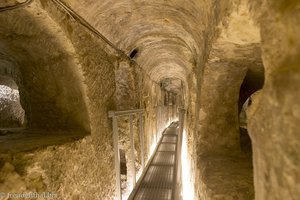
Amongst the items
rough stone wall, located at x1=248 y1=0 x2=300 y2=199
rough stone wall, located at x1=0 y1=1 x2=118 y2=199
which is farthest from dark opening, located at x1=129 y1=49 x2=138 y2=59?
rough stone wall, located at x1=248 y1=0 x2=300 y2=199

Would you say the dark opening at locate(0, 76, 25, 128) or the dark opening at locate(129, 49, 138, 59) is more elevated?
the dark opening at locate(129, 49, 138, 59)

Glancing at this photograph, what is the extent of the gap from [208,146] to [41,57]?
215cm

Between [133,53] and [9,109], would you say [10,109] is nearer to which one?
[9,109]

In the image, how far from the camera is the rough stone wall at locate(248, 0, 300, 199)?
28.2 inches

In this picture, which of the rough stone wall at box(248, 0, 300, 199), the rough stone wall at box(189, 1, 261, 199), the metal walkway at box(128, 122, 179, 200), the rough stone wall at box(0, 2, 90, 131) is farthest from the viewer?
the metal walkway at box(128, 122, 179, 200)

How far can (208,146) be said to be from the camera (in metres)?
2.70

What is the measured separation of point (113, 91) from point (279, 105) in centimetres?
300

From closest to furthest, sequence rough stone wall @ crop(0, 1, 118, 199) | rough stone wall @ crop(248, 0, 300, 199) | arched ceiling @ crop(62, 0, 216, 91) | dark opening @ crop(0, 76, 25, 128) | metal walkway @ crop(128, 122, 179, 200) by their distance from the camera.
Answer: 1. rough stone wall @ crop(248, 0, 300, 199)
2. rough stone wall @ crop(0, 1, 118, 199)
3. arched ceiling @ crop(62, 0, 216, 91)
4. metal walkway @ crop(128, 122, 179, 200)
5. dark opening @ crop(0, 76, 25, 128)

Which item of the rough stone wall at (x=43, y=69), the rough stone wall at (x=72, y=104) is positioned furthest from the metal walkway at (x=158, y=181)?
the rough stone wall at (x=43, y=69)

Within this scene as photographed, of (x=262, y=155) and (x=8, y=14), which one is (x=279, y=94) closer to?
(x=262, y=155)

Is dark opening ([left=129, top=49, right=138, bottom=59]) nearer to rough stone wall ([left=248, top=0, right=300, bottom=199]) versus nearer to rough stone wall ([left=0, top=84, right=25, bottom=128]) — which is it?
rough stone wall ([left=0, top=84, right=25, bottom=128])

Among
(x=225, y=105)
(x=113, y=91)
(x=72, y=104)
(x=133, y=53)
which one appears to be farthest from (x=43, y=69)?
(x=133, y=53)

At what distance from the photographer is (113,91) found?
362 centimetres

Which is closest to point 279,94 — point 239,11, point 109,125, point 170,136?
point 239,11
